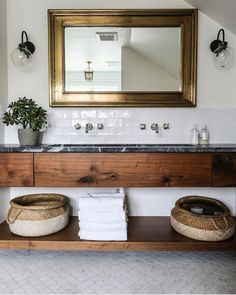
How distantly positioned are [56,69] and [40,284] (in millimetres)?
1519

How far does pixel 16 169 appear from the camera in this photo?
185 centimetres

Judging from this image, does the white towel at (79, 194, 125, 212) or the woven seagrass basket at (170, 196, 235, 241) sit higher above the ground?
the white towel at (79, 194, 125, 212)

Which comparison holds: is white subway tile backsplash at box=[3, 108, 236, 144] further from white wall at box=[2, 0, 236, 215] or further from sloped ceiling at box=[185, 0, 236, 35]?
sloped ceiling at box=[185, 0, 236, 35]

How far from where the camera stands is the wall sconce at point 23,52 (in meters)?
2.21

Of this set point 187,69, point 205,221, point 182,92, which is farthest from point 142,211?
point 187,69

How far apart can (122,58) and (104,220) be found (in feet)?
4.05

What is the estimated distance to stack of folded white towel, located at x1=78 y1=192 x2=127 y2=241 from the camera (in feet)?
5.93

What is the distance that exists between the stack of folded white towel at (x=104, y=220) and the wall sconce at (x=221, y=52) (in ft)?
4.28

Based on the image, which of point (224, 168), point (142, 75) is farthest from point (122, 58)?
point (224, 168)

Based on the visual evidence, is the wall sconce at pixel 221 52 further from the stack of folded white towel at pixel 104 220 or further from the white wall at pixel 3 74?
the white wall at pixel 3 74

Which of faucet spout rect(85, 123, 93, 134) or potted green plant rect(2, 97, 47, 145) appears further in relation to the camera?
faucet spout rect(85, 123, 93, 134)

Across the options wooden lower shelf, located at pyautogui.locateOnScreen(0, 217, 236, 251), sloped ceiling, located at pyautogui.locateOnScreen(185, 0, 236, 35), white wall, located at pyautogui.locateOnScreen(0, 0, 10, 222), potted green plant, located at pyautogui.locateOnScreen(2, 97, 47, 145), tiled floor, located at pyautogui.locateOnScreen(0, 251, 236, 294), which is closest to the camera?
tiled floor, located at pyautogui.locateOnScreen(0, 251, 236, 294)

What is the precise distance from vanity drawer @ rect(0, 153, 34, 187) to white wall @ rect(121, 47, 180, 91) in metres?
0.93

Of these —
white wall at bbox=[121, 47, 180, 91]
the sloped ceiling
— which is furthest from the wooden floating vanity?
the sloped ceiling
